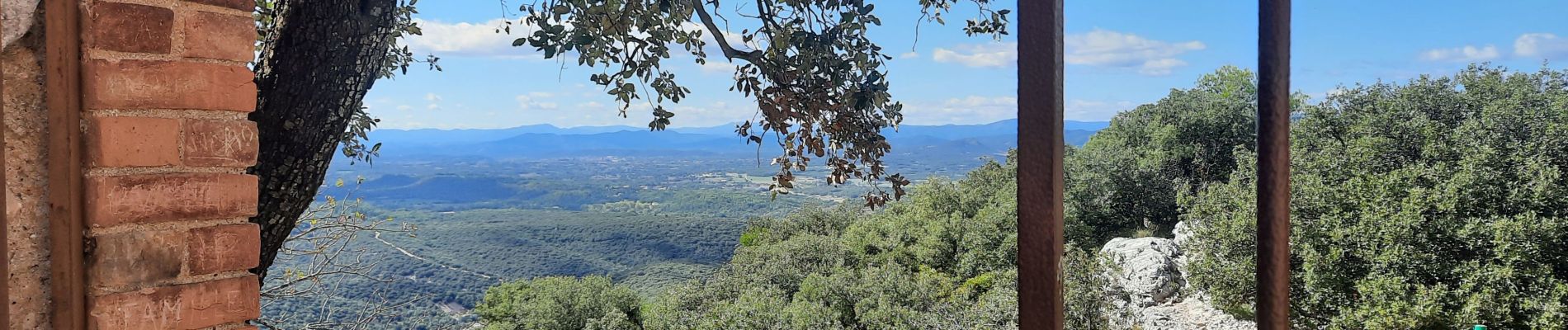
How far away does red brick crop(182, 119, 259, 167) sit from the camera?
0.65m

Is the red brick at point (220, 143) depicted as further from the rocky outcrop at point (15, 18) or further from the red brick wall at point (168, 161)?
the rocky outcrop at point (15, 18)

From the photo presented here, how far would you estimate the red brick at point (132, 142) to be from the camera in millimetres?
593

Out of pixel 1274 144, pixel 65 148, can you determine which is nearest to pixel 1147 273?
pixel 1274 144

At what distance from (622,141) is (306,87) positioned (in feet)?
58.5

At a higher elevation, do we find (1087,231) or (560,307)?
(1087,231)

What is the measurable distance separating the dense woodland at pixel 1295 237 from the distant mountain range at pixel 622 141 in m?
1.56

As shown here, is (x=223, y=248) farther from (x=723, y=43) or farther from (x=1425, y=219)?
(x=1425, y=219)

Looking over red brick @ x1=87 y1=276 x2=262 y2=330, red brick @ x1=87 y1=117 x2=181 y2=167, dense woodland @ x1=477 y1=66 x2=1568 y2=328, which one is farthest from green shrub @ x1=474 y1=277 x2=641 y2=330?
red brick @ x1=87 y1=117 x2=181 y2=167

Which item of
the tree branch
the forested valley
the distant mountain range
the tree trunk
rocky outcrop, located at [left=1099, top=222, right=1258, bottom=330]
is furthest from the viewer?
the distant mountain range

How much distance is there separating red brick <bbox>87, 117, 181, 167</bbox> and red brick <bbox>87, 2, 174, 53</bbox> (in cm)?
6

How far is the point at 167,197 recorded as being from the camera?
0.64 metres

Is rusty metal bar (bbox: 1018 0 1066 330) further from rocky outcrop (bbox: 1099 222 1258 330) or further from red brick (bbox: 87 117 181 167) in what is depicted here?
rocky outcrop (bbox: 1099 222 1258 330)

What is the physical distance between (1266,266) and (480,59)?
54.3ft

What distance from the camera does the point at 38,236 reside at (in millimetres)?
605
